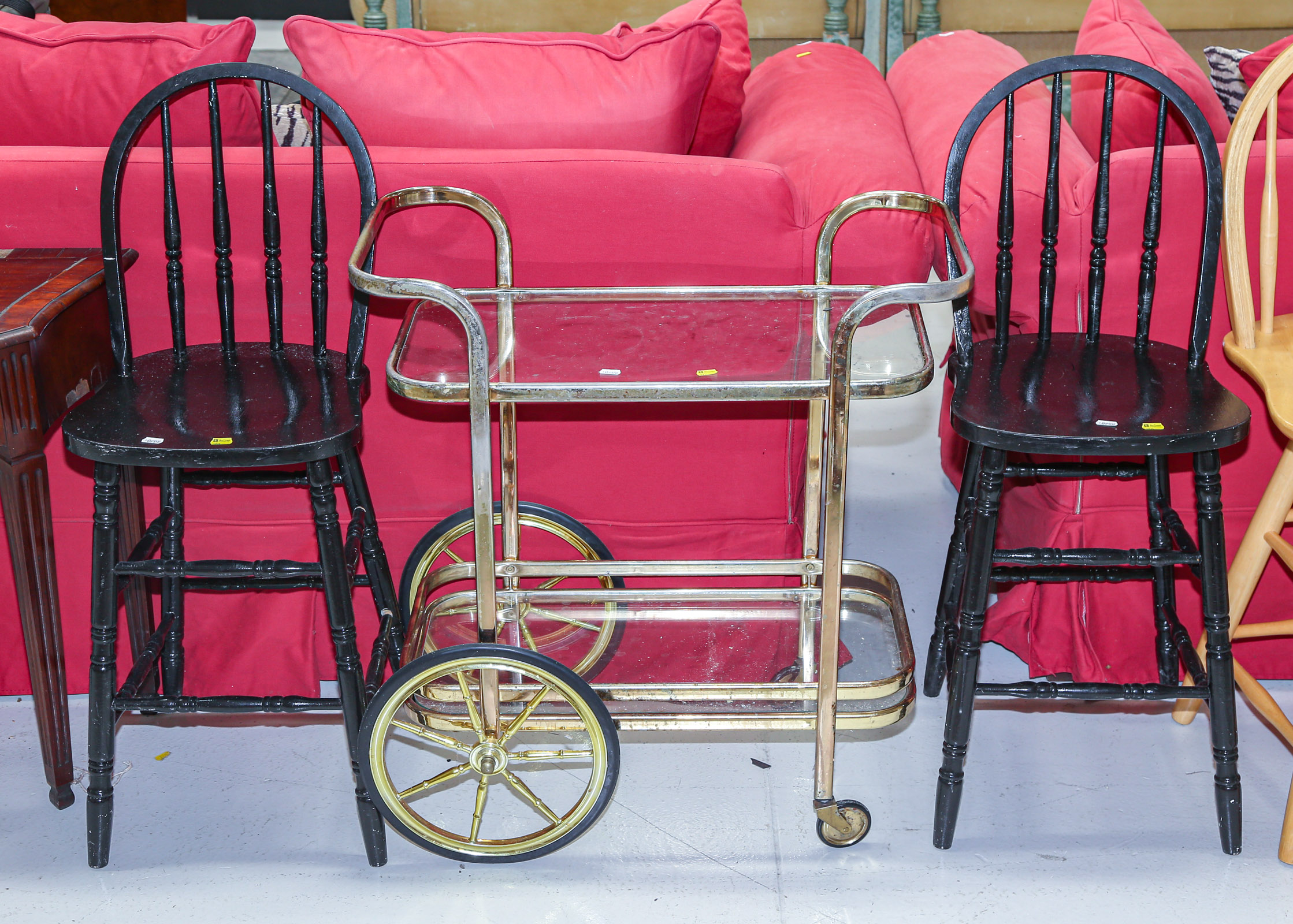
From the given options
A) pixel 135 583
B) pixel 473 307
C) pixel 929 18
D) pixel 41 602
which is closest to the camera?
pixel 473 307

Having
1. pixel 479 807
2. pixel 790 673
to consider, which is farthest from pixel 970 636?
pixel 479 807

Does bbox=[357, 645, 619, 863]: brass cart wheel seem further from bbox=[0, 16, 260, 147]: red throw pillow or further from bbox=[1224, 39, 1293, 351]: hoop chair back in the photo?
bbox=[1224, 39, 1293, 351]: hoop chair back

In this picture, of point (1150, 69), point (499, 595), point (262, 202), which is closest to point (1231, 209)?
point (1150, 69)

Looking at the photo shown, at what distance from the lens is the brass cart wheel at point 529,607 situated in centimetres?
162

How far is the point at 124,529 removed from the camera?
5.68 ft

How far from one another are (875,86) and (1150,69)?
2.25 feet

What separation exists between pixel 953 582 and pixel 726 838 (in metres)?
0.49

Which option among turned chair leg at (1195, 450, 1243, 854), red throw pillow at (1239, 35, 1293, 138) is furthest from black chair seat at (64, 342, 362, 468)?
red throw pillow at (1239, 35, 1293, 138)

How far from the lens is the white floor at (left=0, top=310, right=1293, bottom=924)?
1.46 meters

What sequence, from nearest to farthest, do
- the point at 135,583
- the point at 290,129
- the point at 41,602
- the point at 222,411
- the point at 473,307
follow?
the point at 473,307 < the point at 222,411 < the point at 41,602 < the point at 135,583 < the point at 290,129

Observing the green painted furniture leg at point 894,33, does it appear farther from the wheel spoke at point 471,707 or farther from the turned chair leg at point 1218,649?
the wheel spoke at point 471,707

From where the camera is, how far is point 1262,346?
1569 mm

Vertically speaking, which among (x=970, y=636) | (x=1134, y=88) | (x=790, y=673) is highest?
(x=1134, y=88)

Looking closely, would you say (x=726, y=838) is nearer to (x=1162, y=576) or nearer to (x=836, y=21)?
(x=1162, y=576)
